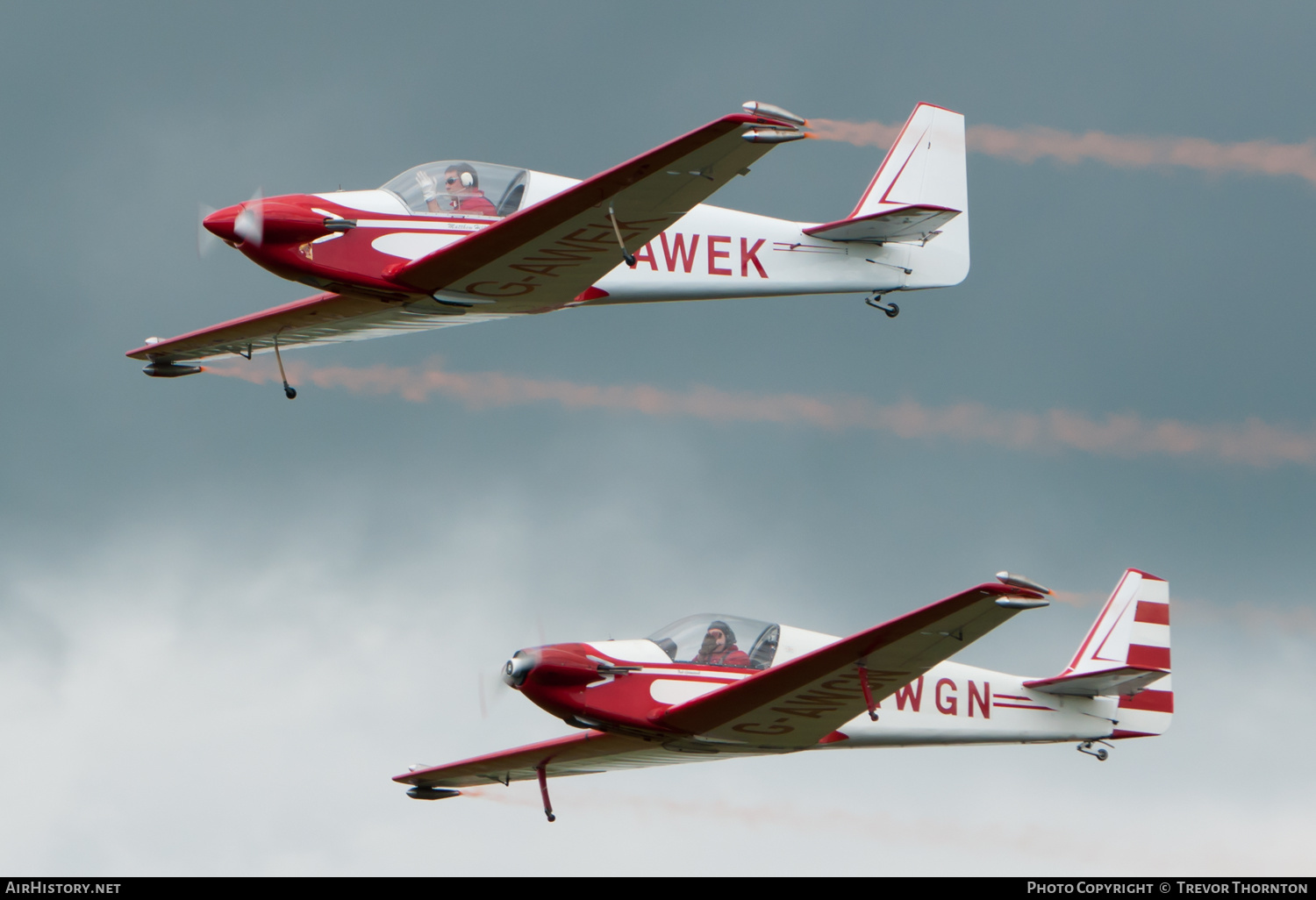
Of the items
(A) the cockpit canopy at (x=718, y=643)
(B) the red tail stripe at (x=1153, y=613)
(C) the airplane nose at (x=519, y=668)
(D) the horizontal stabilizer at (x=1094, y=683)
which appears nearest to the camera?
(C) the airplane nose at (x=519, y=668)

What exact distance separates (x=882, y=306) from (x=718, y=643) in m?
6.16

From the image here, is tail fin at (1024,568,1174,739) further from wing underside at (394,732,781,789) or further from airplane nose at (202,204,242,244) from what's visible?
airplane nose at (202,204,242,244)

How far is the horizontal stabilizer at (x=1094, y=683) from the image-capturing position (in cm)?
2705

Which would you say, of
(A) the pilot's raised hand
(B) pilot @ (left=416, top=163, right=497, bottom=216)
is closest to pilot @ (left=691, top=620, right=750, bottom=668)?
(B) pilot @ (left=416, top=163, right=497, bottom=216)

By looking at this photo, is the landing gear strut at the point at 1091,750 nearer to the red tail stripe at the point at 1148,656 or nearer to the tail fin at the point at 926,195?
the red tail stripe at the point at 1148,656

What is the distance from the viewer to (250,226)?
71.9ft

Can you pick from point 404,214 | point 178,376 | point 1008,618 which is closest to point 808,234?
point 404,214

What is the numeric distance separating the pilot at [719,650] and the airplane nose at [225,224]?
804 centimetres

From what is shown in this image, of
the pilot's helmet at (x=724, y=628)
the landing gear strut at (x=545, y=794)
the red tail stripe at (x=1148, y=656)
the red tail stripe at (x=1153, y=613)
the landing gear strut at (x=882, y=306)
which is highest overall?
the landing gear strut at (x=882, y=306)

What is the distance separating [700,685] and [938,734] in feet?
13.7

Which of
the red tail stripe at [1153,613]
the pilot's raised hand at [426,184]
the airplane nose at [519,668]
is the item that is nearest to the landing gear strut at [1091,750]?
the red tail stripe at [1153,613]

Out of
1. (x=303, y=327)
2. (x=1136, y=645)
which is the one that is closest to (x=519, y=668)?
(x=303, y=327)

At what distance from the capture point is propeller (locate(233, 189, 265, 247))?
2192cm

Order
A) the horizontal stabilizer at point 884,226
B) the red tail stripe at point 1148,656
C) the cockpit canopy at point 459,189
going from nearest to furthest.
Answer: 1. the cockpit canopy at point 459,189
2. the horizontal stabilizer at point 884,226
3. the red tail stripe at point 1148,656
